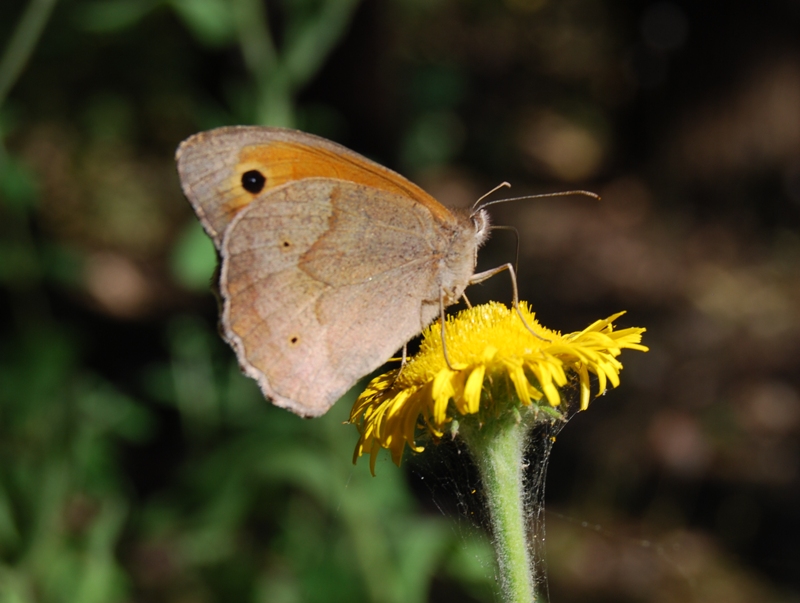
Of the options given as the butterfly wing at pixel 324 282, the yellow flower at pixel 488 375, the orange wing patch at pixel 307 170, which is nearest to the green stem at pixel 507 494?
the yellow flower at pixel 488 375

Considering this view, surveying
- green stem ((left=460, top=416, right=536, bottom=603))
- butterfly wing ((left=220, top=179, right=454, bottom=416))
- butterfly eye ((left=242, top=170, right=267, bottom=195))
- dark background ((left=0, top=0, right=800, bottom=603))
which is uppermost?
butterfly eye ((left=242, top=170, right=267, bottom=195))

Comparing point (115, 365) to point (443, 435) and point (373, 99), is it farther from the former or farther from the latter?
point (443, 435)

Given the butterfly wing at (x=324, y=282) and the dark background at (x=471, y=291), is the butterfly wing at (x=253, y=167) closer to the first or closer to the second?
the butterfly wing at (x=324, y=282)

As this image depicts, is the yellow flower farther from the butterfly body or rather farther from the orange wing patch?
the orange wing patch

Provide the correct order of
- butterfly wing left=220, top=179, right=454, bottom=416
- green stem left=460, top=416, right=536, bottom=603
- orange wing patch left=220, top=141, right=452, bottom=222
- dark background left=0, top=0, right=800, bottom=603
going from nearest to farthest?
green stem left=460, top=416, right=536, bottom=603 → butterfly wing left=220, top=179, right=454, bottom=416 → orange wing patch left=220, top=141, right=452, bottom=222 → dark background left=0, top=0, right=800, bottom=603

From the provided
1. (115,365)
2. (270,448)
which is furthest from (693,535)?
(115,365)

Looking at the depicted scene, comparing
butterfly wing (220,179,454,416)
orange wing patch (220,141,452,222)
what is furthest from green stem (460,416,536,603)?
orange wing patch (220,141,452,222)

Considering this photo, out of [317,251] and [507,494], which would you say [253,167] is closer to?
[317,251]
